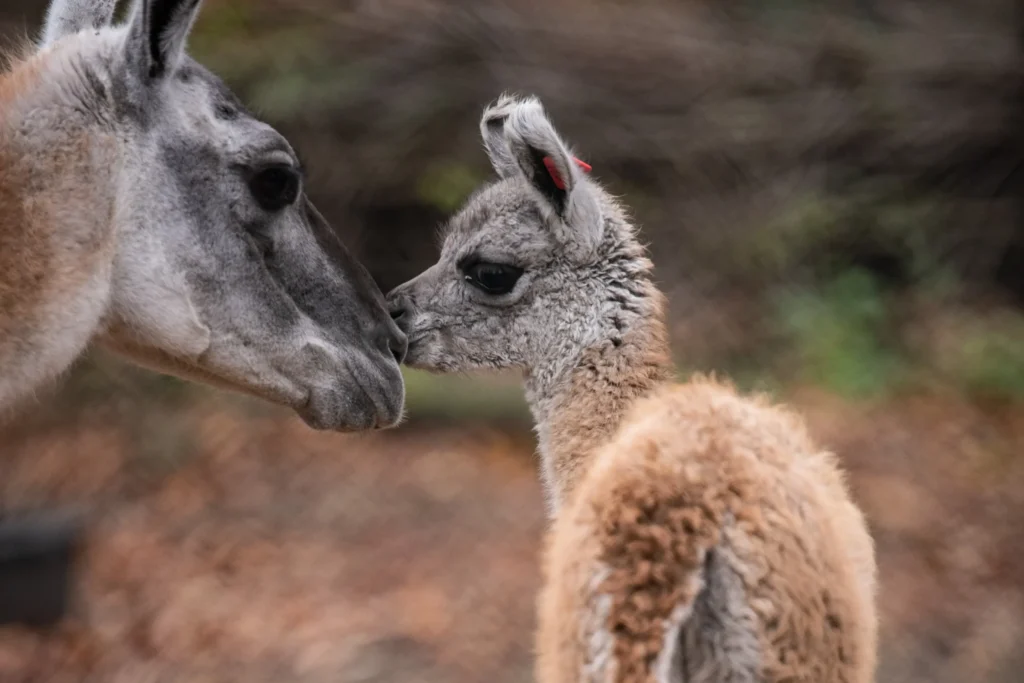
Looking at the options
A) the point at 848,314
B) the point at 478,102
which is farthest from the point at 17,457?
the point at 848,314

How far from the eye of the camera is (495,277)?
456 cm

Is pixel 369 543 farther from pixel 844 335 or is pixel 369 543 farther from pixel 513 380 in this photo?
pixel 844 335

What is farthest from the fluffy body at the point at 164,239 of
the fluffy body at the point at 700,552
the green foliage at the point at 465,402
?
the green foliage at the point at 465,402

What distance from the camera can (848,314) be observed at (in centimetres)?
1014

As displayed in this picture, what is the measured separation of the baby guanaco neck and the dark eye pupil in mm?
419

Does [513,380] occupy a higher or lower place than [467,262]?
lower

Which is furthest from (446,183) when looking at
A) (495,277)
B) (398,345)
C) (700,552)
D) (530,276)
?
(700,552)

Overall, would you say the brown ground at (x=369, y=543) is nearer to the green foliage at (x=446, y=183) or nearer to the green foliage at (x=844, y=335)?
the green foliage at (x=844, y=335)

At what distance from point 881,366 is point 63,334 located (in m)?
7.71

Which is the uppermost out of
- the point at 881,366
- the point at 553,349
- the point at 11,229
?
the point at 11,229

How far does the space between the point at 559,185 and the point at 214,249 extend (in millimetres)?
1292

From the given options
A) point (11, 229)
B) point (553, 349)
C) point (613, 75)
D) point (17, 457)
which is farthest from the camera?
point (613, 75)

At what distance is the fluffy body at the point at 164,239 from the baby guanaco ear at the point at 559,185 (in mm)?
714

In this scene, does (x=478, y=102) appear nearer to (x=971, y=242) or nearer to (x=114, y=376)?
(x=114, y=376)
